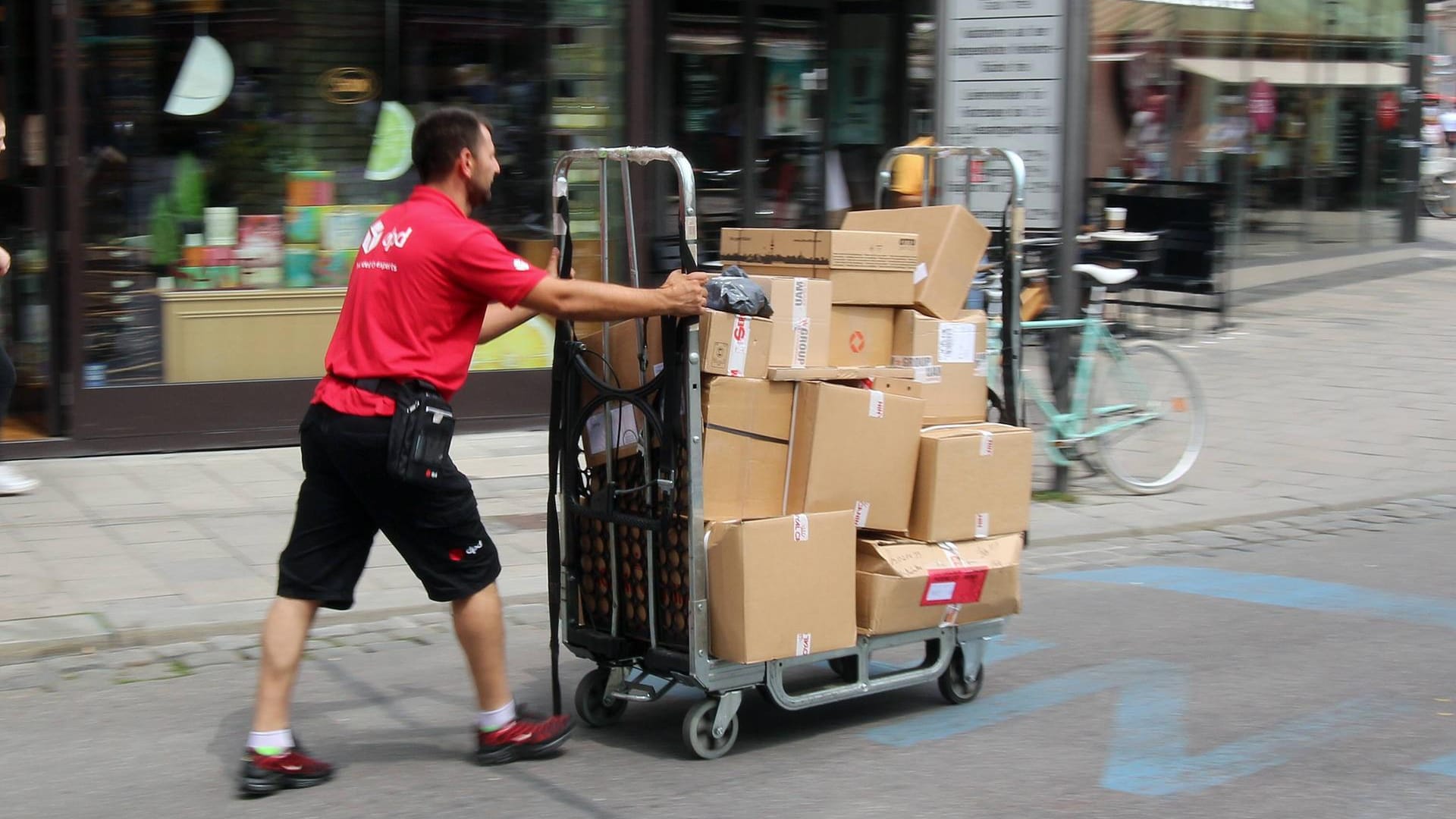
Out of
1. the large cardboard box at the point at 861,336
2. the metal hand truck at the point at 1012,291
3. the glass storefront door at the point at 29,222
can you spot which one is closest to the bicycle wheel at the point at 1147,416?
the metal hand truck at the point at 1012,291

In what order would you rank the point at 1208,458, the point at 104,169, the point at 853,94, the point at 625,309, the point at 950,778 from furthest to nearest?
1. the point at 853,94
2. the point at 1208,458
3. the point at 104,169
4. the point at 950,778
5. the point at 625,309

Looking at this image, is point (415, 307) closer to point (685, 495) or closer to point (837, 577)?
point (685, 495)

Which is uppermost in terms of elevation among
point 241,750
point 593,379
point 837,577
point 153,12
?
point 153,12

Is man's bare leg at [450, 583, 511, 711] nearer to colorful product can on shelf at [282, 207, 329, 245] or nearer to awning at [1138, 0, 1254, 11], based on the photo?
colorful product can on shelf at [282, 207, 329, 245]

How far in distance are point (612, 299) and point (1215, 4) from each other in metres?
14.6

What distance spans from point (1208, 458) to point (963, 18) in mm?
3124

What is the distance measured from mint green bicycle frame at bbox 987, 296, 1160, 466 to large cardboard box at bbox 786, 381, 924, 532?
3.85 m

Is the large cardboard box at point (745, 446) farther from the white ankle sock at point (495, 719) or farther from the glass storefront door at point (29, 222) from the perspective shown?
the glass storefront door at point (29, 222)

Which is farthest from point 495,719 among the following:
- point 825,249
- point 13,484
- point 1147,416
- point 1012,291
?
point 1147,416

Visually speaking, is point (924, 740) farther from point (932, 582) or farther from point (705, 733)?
point (705, 733)

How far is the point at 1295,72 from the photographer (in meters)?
18.5

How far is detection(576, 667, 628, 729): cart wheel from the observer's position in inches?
198

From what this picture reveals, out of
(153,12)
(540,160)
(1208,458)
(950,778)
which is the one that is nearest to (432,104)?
(540,160)

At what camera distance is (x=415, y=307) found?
433 centimetres
